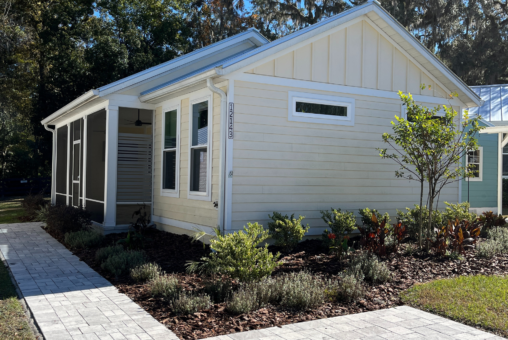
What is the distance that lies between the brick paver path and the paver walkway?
98cm

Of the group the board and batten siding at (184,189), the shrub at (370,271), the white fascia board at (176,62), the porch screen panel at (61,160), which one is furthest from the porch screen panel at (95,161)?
the shrub at (370,271)

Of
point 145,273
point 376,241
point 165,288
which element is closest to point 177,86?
point 145,273

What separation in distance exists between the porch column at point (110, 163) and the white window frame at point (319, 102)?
400 cm

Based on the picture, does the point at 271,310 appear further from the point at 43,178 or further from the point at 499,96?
the point at 43,178

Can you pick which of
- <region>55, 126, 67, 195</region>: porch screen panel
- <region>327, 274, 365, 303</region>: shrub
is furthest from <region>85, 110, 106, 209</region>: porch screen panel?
<region>327, 274, 365, 303</region>: shrub

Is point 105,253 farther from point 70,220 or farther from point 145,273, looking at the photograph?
point 70,220

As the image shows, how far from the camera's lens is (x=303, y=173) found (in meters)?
8.43

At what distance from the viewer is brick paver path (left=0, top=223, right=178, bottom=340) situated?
13.7 feet

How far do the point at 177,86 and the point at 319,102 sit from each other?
2.69m

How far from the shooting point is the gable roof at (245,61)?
7.84m

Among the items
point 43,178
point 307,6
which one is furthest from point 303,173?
point 43,178

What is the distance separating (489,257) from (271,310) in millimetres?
4458

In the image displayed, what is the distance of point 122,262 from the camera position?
6.61 metres

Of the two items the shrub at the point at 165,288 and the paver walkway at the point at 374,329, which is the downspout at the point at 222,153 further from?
the paver walkway at the point at 374,329
